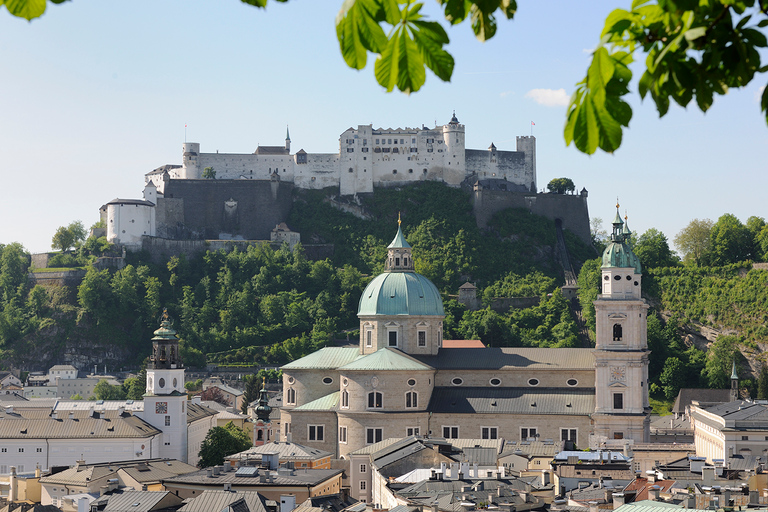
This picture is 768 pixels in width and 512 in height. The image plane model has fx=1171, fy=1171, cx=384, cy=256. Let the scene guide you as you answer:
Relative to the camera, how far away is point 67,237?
400ft

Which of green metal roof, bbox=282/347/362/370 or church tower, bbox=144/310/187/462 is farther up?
green metal roof, bbox=282/347/362/370

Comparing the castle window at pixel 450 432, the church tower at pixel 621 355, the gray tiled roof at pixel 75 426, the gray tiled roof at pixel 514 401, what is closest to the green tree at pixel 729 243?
the church tower at pixel 621 355

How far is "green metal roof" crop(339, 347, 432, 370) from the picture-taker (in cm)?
6075

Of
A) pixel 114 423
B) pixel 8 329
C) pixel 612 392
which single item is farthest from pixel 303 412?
pixel 8 329

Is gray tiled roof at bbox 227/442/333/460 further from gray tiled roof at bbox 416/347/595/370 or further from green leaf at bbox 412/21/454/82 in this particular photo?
green leaf at bbox 412/21/454/82

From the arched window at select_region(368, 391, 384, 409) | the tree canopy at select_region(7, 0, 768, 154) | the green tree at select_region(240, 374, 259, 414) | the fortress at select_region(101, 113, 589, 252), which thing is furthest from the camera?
the fortress at select_region(101, 113, 589, 252)

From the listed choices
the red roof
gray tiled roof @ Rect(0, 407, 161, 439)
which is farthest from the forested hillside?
gray tiled roof @ Rect(0, 407, 161, 439)

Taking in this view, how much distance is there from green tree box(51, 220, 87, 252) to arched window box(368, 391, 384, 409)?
68.2 meters

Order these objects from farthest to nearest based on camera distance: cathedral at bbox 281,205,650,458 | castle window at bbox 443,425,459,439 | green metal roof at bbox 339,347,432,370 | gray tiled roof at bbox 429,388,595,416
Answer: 1. castle window at bbox 443,425,459,439
2. green metal roof at bbox 339,347,432,370
3. gray tiled roof at bbox 429,388,595,416
4. cathedral at bbox 281,205,650,458

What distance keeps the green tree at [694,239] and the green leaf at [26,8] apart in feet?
360

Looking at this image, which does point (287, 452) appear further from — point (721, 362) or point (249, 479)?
point (721, 362)

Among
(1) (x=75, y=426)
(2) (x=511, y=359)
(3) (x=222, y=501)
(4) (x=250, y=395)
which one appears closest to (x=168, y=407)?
(1) (x=75, y=426)

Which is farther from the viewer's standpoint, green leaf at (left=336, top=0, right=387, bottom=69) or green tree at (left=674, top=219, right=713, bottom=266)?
green tree at (left=674, top=219, right=713, bottom=266)

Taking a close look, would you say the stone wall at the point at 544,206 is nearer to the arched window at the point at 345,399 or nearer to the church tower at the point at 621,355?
the church tower at the point at 621,355
